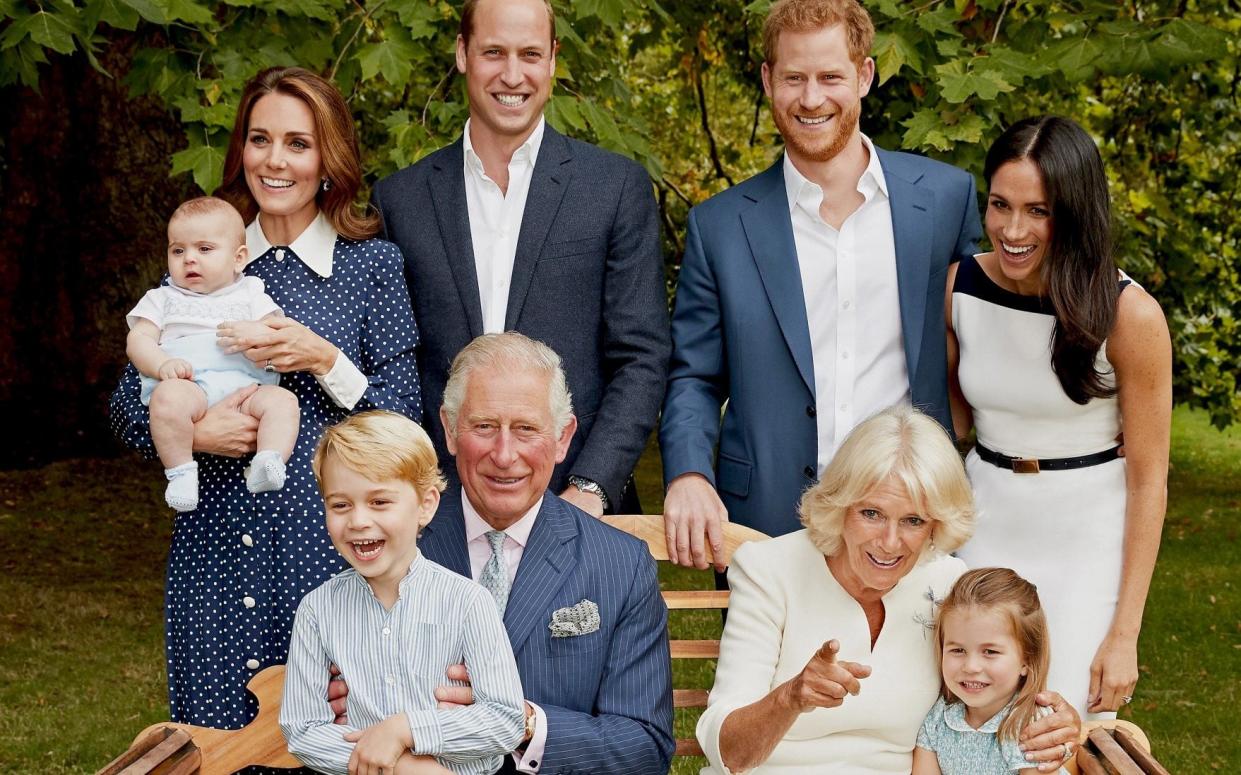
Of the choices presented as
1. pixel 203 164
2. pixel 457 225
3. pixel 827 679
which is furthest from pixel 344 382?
pixel 203 164

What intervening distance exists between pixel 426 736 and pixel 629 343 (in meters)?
1.22

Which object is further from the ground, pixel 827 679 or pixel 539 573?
pixel 539 573

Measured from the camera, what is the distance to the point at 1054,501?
318 centimetres

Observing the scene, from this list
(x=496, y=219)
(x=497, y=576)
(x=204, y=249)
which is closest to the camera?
(x=497, y=576)

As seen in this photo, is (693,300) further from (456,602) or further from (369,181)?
(369,181)

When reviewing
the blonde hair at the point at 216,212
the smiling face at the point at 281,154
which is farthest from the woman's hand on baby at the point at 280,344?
the smiling face at the point at 281,154

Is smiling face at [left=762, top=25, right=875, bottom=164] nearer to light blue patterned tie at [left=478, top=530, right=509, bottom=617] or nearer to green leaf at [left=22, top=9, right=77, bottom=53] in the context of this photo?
light blue patterned tie at [left=478, top=530, right=509, bottom=617]

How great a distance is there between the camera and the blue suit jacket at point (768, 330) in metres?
3.46

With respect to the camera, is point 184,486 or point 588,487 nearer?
point 184,486

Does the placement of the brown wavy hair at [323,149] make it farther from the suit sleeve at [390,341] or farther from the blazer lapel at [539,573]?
the blazer lapel at [539,573]

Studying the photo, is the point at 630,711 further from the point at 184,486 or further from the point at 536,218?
the point at 536,218

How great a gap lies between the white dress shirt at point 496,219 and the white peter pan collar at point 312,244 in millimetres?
383

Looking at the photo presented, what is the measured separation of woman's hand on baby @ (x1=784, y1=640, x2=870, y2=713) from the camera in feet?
8.29

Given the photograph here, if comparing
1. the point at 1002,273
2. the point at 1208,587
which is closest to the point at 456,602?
the point at 1002,273
